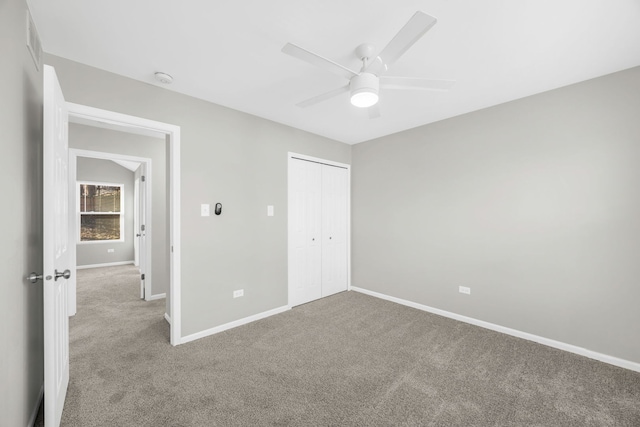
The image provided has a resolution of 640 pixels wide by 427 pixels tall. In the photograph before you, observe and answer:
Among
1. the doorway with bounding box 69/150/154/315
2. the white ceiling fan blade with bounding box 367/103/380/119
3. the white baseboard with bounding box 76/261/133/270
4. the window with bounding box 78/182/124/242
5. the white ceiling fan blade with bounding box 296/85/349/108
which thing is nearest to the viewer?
the white ceiling fan blade with bounding box 296/85/349/108

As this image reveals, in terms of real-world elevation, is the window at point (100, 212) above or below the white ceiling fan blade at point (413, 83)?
below

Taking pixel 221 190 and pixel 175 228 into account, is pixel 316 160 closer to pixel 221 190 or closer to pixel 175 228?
pixel 221 190

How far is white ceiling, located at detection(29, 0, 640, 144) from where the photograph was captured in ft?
5.34

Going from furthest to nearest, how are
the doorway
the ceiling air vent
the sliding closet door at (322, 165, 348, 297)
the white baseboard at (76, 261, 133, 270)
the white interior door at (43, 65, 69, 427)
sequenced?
1. the white baseboard at (76, 261, 133, 270)
2. the sliding closet door at (322, 165, 348, 297)
3. the doorway
4. the ceiling air vent
5. the white interior door at (43, 65, 69, 427)

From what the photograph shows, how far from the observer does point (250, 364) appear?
2355 millimetres

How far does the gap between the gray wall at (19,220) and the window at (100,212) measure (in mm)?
5679

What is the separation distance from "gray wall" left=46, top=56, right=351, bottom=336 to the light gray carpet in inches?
17.0

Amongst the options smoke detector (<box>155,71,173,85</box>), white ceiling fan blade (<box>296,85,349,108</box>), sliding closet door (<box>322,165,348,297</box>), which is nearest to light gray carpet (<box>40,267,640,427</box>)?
sliding closet door (<box>322,165,348,297</box>)

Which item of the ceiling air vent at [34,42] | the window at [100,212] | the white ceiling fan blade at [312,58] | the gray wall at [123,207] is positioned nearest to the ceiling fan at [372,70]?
the white ceiling fan blade at [312,58]

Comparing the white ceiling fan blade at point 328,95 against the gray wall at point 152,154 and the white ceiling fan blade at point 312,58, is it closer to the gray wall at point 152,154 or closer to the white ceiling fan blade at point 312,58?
the white ceiling fan blade at point 312,58

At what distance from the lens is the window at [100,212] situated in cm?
639

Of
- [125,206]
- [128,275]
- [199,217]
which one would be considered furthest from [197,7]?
[125,206]

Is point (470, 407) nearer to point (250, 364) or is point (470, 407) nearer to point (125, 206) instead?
point (250, 364)

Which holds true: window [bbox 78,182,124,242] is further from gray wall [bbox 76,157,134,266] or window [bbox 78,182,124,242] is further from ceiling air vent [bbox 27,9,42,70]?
ceiling air vent [bbox 27,9,42,70]
